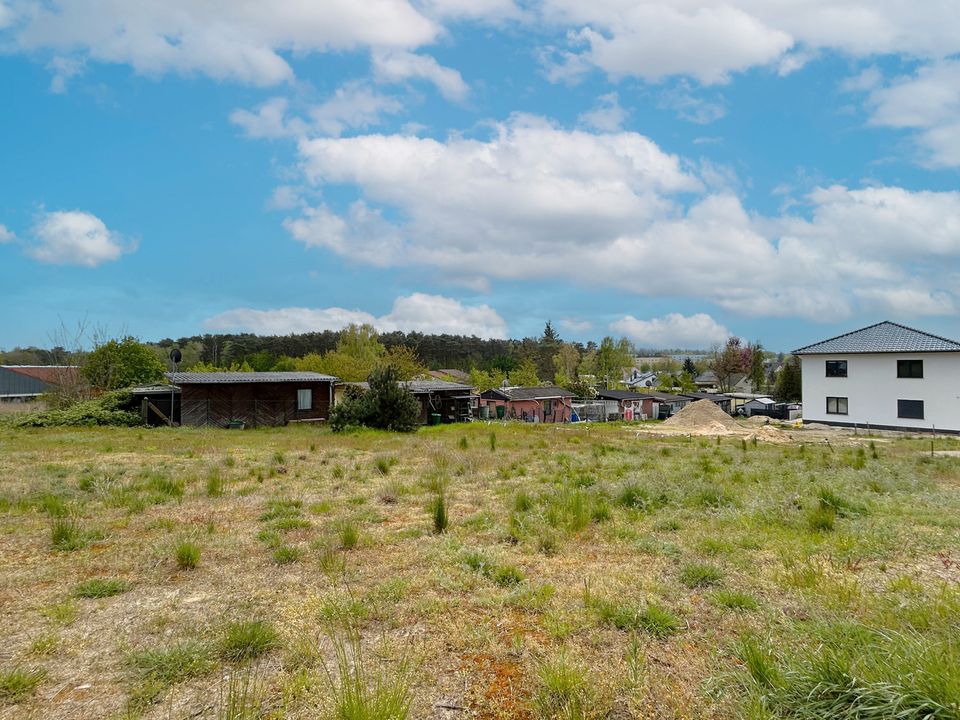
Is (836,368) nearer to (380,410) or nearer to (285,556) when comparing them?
(380,410)

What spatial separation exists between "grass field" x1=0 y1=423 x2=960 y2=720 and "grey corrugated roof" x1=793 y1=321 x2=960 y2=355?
31.5m

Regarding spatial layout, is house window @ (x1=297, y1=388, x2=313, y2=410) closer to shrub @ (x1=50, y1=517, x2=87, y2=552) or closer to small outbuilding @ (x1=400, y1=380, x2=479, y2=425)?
small outbuilding @ (x1=400, y1=380, x2=479, y2=425)

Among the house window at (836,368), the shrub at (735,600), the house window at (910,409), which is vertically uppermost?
the house window at (836,368)

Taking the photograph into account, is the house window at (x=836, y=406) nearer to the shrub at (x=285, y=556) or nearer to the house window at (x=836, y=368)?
the house window at (x=836, y=368)

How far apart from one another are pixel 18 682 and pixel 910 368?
44.3 meters

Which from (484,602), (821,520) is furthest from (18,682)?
(821,520)

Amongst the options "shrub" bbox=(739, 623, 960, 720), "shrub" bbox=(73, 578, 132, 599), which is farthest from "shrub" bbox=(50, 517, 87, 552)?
"shrub" bbox=(739, 623, 960, 720)

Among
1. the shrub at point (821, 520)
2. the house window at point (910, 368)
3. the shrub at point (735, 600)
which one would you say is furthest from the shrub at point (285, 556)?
the house window at point (910, 368)

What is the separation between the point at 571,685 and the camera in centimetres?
319

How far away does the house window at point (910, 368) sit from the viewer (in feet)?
113

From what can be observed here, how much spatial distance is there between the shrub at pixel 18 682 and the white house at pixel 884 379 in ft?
141

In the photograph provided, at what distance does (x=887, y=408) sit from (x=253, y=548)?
41829 mm

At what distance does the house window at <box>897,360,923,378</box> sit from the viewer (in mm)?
34438

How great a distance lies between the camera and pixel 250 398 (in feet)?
106
